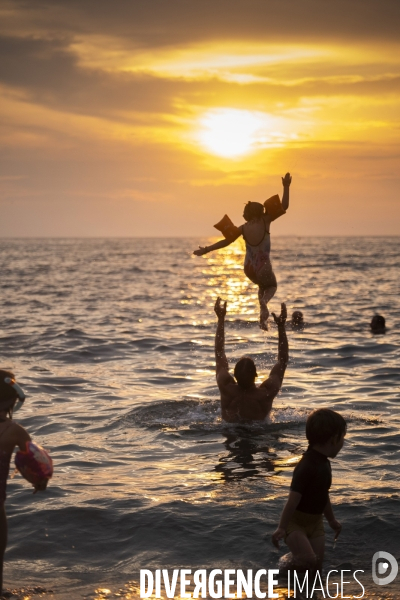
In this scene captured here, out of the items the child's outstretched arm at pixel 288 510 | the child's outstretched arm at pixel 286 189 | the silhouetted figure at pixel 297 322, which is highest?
the child's outstretched arm at pixel 286 189

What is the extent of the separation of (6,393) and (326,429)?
8.90ft

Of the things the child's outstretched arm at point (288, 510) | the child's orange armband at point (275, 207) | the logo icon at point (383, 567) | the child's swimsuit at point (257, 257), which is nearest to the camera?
the child's outstretched arm at point (288, 510)

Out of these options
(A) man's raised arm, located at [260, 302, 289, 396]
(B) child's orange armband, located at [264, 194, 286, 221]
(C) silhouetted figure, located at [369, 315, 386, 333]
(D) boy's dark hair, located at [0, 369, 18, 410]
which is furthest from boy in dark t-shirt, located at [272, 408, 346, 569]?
(C) silhouetted figure, located at [369, 315, 386, 333]

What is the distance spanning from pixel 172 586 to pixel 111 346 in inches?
610

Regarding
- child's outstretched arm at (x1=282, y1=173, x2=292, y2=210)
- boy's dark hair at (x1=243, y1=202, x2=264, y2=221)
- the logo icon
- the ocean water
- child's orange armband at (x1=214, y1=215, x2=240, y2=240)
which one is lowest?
the logo icon

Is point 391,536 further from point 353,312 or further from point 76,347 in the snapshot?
point 353,312

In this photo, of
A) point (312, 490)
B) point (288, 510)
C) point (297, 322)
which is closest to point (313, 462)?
point (312, 490)

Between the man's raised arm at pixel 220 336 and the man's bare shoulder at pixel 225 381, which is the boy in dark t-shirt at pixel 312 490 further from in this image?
the man's bare shoulder at pixel 225 381

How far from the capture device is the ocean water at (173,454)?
7762 millimetres

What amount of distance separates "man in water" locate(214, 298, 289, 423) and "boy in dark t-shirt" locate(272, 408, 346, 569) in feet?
12.6

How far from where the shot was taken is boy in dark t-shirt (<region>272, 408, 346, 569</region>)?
260 inches

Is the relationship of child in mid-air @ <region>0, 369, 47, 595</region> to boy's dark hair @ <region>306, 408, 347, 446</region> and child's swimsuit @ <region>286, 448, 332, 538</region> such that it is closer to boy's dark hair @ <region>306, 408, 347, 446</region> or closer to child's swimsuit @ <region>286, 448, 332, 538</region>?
child's swimsuit @ <region>286, 448, 332, 538</region>

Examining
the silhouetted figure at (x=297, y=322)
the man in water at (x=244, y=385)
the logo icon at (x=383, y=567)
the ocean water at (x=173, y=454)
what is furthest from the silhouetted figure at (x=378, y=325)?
the logo icon at (x=383, y=567)

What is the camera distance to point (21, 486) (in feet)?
32.2
